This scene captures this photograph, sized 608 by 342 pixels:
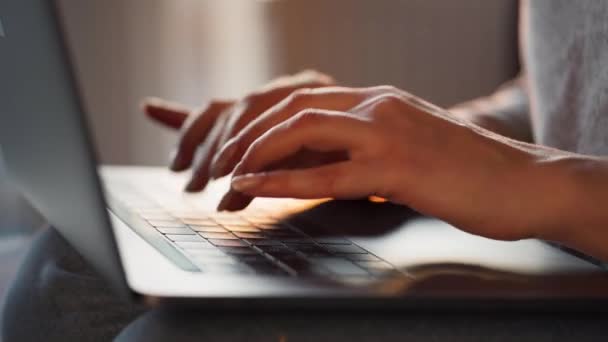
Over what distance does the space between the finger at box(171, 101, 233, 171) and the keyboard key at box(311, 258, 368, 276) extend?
0.41 metres

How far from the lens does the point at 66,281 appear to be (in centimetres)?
55

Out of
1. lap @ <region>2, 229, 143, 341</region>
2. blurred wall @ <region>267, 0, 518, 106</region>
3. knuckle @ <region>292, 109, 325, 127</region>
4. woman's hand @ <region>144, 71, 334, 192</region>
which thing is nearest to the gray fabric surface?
woman's hand @ <region>144, 71, 334, 192</region>

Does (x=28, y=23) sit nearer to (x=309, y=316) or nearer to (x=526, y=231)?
(x=309, y=316)

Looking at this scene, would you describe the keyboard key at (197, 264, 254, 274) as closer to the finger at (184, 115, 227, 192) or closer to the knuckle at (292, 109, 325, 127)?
the knuckle at (292, 109, 325, 127)

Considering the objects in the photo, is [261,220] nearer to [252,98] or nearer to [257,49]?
[252,98]

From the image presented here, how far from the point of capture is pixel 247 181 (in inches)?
Answer: 19.5

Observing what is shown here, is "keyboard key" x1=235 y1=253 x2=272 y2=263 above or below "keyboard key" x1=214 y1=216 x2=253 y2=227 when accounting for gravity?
below

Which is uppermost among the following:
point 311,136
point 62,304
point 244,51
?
point 244,51

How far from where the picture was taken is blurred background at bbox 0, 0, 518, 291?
1914 mm

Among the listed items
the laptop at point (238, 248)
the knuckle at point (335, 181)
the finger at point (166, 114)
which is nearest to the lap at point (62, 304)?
the laptop at point (238, 248)

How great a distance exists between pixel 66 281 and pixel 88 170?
0.21m

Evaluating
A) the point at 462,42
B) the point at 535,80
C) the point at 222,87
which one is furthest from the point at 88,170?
the point at 222,87

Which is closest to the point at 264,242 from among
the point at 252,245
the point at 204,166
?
the point at 252,245

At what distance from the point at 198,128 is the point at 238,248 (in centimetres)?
37
